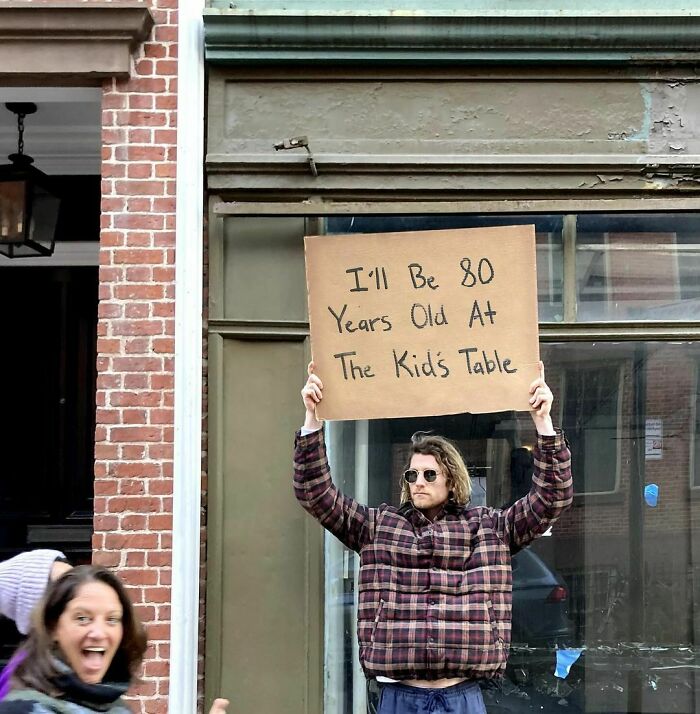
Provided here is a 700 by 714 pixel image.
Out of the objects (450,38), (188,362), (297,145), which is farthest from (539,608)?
(450,38)

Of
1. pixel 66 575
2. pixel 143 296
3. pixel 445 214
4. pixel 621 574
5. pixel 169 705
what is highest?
pixel 445 214

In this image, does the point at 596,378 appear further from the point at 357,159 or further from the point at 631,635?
the point at 357,159

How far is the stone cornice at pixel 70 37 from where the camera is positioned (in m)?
4.39

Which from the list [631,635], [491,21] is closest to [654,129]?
[491,21]

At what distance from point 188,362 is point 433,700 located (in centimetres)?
187

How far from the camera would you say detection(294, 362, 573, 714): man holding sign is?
346 cm

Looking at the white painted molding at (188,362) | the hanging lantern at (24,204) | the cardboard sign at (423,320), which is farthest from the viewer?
the hanging lantern at (24,204)

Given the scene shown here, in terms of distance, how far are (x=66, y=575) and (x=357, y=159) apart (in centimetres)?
278

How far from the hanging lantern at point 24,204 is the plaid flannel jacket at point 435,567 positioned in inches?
85.4

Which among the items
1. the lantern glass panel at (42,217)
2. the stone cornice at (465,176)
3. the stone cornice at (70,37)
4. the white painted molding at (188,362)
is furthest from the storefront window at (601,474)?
the lantern glass panel at (42,217)

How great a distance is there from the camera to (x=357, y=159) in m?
4.58

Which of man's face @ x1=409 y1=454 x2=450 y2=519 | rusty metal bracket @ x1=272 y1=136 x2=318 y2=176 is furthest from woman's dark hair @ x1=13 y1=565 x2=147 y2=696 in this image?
rusty metal bracket @ x1=272 y1=136 x2=318 y2=176

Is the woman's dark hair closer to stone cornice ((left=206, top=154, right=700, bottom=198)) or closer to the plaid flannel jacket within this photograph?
the plaid flannel jacket

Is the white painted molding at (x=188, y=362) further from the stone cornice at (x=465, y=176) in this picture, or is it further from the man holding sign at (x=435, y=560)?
the man holding sign at (x=435, y=560)
